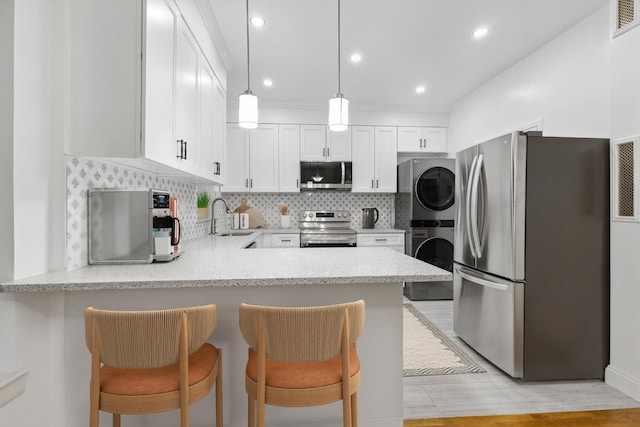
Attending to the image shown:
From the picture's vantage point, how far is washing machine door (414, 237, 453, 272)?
4.46 meters

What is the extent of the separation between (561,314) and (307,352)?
2.10m

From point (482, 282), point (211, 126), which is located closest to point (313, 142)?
point (211, 126)

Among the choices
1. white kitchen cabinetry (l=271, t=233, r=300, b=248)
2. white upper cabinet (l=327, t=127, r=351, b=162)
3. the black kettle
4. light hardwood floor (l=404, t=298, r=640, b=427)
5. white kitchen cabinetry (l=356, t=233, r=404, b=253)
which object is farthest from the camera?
the black kettle

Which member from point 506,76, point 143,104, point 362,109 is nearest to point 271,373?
point 143,104

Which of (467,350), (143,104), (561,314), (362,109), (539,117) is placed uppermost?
(362,109)

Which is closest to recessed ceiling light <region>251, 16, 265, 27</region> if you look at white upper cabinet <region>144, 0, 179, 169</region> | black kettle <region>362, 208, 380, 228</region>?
white upper cabinet <region>144, 0, 179, 169</region>

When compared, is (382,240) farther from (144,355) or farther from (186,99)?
(144,355)

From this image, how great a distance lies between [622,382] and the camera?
2223 millimetres

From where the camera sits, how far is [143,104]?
1541 mm

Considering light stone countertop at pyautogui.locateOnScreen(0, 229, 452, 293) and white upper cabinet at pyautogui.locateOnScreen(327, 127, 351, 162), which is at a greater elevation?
white upper cabinet at pyautogui.locateOnScreen(327, 127, 351, 162)

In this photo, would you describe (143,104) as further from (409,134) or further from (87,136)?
(409,134)

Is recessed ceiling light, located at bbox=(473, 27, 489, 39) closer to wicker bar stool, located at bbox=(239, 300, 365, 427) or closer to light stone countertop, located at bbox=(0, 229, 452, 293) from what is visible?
light stone countertop, located at bbox=(0, 229, 452, 293)

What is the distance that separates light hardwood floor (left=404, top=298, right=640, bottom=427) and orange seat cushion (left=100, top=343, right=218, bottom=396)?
1349mm

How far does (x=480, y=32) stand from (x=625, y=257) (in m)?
2.09
